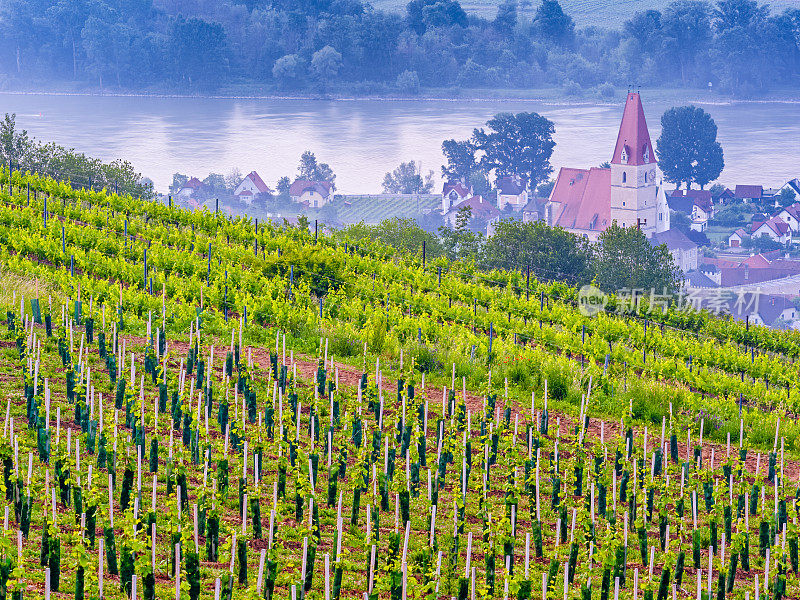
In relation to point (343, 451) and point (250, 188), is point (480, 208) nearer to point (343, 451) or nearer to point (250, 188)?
point (250, 188)

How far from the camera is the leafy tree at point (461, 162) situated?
133000 mm

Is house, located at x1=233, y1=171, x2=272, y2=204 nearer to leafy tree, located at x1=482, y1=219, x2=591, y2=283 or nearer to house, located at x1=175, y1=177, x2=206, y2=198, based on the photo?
house, located at x1=175, y1=177, x2=206, y2=198

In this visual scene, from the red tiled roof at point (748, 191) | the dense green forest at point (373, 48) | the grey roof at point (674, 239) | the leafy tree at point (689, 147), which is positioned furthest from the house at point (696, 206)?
the dense green forest at point (373, 48)

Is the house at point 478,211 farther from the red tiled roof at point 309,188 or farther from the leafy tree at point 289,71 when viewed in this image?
the leafy tree at point 289,71

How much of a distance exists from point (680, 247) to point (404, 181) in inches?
1514

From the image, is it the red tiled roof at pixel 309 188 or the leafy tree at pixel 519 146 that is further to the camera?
the leafy tree at pixel 519 146

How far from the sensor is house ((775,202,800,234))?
122 meters

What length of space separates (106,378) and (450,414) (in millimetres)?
4677

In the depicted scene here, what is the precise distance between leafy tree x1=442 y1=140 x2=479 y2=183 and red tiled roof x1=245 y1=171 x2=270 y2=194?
22928mm

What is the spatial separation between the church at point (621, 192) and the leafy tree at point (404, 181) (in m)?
23.4

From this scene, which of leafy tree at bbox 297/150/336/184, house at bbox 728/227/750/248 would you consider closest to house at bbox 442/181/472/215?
leafy tree at bbox 297/150/336/184

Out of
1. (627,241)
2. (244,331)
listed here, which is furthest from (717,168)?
(244,331)

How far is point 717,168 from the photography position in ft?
431

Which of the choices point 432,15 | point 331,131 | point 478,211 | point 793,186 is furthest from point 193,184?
point 432,15
